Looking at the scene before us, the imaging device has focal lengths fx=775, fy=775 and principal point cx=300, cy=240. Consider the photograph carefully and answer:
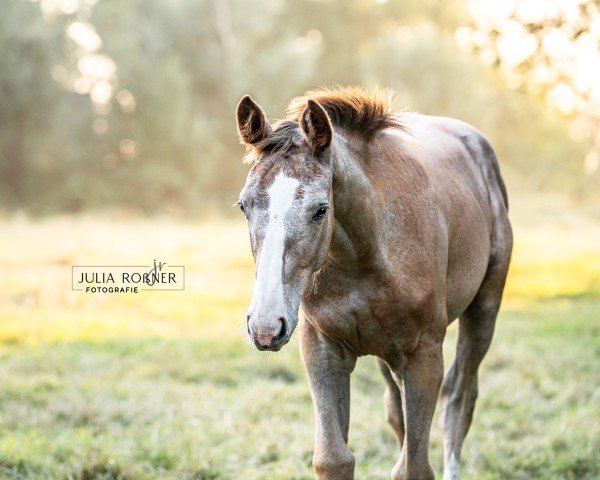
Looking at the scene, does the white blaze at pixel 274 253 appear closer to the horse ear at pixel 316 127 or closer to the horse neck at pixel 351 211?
the horse ear at pixel 316 127

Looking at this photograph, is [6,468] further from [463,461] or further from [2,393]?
[463,461]

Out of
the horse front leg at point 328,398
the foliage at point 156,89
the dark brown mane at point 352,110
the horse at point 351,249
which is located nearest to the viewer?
the horse at point 351,249

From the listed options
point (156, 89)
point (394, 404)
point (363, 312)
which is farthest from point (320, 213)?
point (156, 89)

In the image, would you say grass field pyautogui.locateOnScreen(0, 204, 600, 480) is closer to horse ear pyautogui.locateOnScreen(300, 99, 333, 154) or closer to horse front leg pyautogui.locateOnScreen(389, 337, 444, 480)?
horse front leg pyautogui.locateOnScreen(389, 337, 444, 480)

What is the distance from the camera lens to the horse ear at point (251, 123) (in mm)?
2961

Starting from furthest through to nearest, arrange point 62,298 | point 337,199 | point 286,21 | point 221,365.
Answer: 1. point 286,21
2. point 62,298
3. point 221,365
4. point 337,199

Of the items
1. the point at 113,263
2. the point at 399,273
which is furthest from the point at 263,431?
the point at 113,263

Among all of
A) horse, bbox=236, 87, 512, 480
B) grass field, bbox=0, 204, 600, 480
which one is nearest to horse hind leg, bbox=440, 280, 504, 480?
grass field, bbox=0, 204, 600, 480

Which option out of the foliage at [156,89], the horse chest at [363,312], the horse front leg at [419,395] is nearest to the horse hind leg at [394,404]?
the horse front leg at [419,395]

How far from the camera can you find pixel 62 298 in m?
9.45

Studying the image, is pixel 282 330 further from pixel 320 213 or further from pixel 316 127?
pixel 316 127

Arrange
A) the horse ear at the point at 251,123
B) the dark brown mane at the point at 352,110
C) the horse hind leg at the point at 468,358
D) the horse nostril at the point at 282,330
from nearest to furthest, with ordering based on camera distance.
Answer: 1. the horse nostril at the point at 282,330
2. the horse ear at the point at 251,123
3. the dark brown mane at the point at 352,110
4. the horse hind leg at the point at 468,358

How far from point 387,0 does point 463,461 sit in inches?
1377

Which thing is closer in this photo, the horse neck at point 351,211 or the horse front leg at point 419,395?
the horse neck at point 351,211
